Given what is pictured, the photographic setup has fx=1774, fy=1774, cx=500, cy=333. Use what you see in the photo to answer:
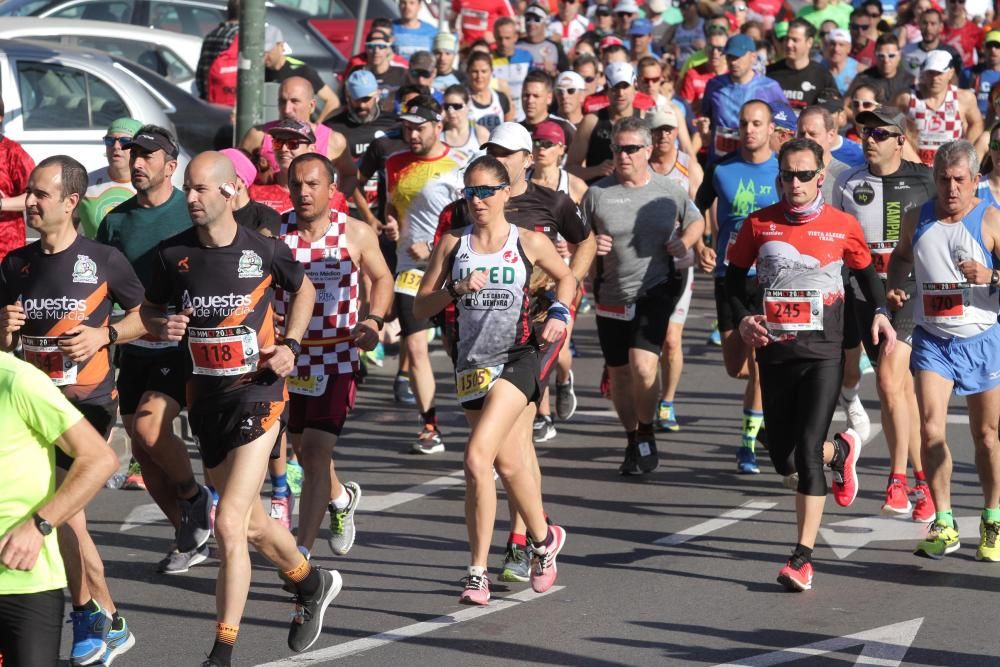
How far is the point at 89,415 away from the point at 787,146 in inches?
136

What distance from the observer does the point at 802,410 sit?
27.3 feet

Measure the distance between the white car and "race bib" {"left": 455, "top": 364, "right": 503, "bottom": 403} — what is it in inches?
343

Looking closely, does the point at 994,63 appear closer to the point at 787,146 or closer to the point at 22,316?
the point at 787,146

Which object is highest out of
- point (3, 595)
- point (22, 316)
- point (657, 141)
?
point (657, 141)

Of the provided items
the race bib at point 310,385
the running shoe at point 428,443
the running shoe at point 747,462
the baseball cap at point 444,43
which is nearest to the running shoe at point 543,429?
the running shoe at point 428,443

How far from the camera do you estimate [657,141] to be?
1170 centimetres

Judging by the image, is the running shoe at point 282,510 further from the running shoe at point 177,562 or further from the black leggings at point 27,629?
the black leggings at point 27,629

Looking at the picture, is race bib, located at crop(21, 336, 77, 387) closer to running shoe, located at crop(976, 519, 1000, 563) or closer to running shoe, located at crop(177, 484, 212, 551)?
running shoe, located at crop(177, 484, 212, 551)

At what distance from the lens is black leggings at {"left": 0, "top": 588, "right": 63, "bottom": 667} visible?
17.0 ft

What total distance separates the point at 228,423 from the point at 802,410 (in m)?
2.77

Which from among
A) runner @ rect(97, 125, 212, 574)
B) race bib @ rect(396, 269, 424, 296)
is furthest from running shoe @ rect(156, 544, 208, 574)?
race bib @ rect(396, 269, 424, 296)

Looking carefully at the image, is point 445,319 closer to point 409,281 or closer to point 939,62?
point 409,281

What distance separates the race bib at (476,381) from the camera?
7926mm

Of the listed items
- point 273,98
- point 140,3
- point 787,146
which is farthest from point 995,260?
point 140,3
